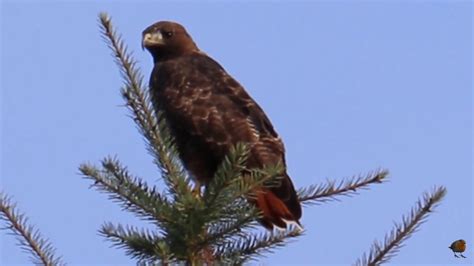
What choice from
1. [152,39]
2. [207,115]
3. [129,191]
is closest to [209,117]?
[207,115]

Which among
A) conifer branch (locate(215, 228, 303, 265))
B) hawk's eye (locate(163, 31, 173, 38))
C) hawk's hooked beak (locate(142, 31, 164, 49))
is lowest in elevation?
conifer branch (locate(215, 228, 303, 265))

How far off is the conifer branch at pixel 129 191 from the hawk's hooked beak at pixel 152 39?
2988 millimetres

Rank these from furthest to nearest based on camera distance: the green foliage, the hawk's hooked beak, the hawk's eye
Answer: the hawk's eye, the hawk's hooked beak, the green foliage

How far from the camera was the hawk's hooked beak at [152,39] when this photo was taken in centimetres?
649

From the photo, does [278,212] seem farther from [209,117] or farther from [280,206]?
[209,117]

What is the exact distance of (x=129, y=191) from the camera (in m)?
3.56

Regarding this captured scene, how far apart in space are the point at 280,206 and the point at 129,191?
1.20 m

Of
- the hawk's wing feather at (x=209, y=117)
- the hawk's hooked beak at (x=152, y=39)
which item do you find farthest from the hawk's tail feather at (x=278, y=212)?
the hawk's hooked beak at (x=152, y=39)

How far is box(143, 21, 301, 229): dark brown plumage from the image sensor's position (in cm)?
538

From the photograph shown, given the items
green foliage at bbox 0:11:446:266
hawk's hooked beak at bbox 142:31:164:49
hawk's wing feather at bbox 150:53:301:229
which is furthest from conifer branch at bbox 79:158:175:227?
hawk's hooked beak at bbox 142:31:164:49

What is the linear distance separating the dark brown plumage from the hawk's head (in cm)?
26

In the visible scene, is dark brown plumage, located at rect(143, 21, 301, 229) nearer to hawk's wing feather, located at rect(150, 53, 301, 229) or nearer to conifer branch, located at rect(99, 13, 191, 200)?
hawk's wing feather, located at rect(150, 53, 301, 229)

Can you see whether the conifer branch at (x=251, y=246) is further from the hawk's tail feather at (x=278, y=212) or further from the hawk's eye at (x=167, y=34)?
the hawk's eye at (x=167, y=34)

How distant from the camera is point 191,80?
5.99 meters
